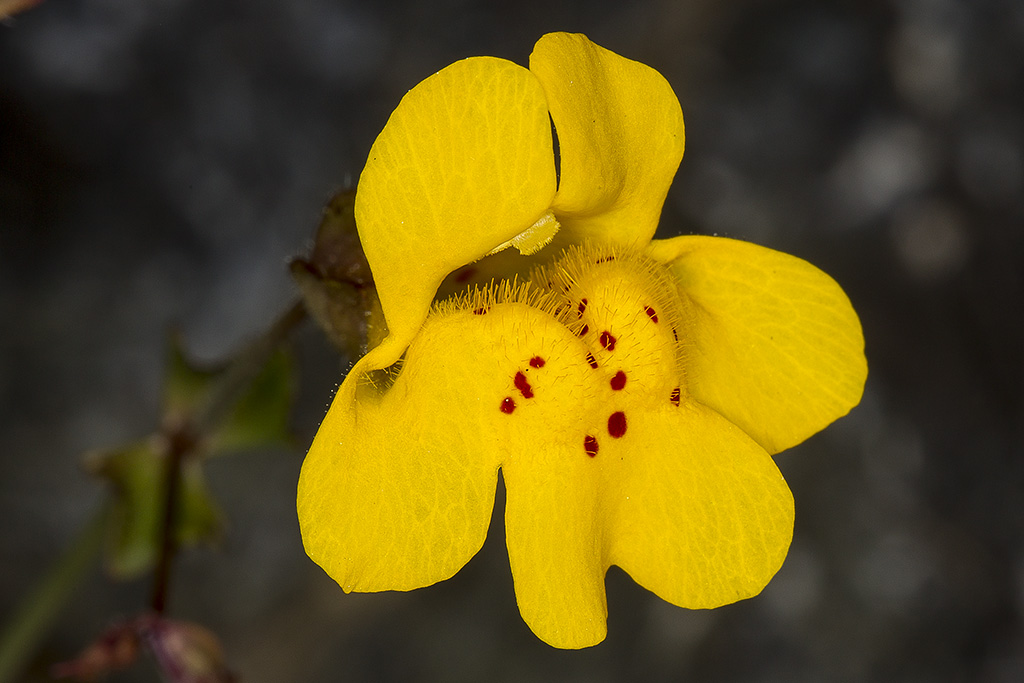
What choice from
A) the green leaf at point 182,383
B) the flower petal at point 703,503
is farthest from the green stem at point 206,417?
the flower petal at point 703,503

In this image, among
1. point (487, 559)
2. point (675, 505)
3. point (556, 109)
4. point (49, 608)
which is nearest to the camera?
point (556, 109)

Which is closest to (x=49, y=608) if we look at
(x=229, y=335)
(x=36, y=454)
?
(x=36, y=454)

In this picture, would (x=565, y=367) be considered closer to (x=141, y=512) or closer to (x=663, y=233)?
(x=141, y=512)

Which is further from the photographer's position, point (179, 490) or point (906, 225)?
point (906, 225)

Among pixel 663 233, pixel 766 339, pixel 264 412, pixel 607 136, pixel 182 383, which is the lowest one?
pixel 663 233

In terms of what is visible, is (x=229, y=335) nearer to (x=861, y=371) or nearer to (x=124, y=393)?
(x=124, y=393)

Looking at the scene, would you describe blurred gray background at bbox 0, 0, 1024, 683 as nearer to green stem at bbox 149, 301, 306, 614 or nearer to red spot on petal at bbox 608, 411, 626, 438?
green stem at bbox 149, 301, 306, 614

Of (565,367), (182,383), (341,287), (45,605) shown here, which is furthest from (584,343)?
(45,605)

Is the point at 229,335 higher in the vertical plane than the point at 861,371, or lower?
lower

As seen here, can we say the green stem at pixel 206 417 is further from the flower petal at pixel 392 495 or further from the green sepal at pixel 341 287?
the flower petal at pixel 392 495
